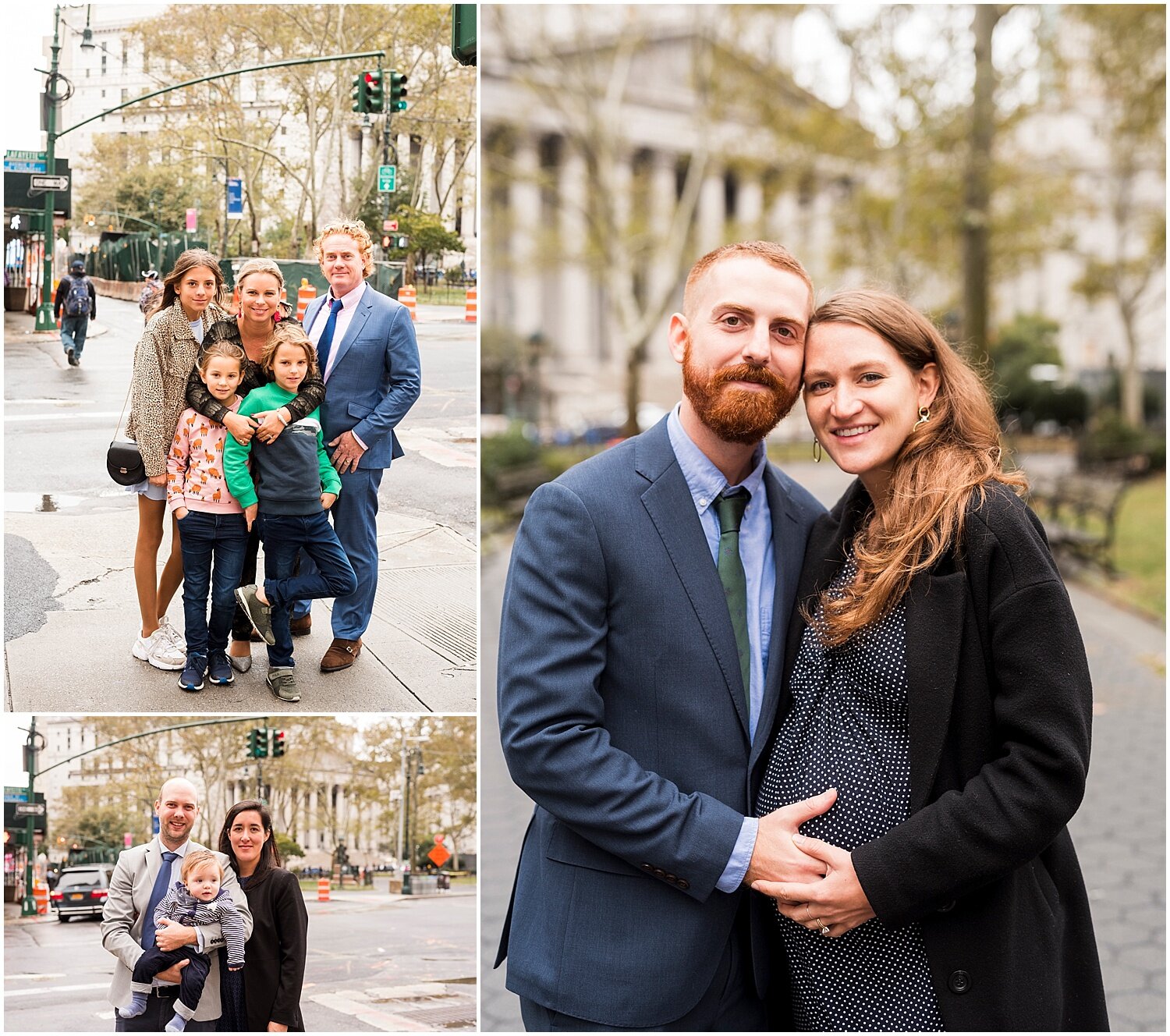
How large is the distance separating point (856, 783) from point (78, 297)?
273 centimetres

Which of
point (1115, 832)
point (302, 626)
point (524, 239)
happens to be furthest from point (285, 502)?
point (524, 239)

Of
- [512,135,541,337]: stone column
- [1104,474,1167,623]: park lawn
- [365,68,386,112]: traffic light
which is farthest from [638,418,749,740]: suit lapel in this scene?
[512,135,541,337]: stone column

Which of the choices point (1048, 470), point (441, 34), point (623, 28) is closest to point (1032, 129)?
point (1048, 470)

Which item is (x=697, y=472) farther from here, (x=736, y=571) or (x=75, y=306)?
(x=75, y=306)

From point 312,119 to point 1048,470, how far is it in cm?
2738

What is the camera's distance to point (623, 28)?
22.6 meters

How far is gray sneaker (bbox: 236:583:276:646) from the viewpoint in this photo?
155 inches

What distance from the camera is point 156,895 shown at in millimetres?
3764

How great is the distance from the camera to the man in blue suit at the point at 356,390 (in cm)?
395

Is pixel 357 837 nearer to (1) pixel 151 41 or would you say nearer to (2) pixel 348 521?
(2) pixel 348 521

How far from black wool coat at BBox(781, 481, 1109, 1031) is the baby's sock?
223cm

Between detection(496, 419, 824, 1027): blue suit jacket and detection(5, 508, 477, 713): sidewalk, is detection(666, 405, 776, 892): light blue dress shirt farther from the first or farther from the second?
detection(5, 508, 477, 713): sidewalk

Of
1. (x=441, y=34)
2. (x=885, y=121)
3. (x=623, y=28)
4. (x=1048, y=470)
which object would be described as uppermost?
(x=623, y=28)

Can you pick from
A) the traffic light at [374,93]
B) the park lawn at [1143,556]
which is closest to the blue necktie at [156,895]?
the traffic light at [374,93]
